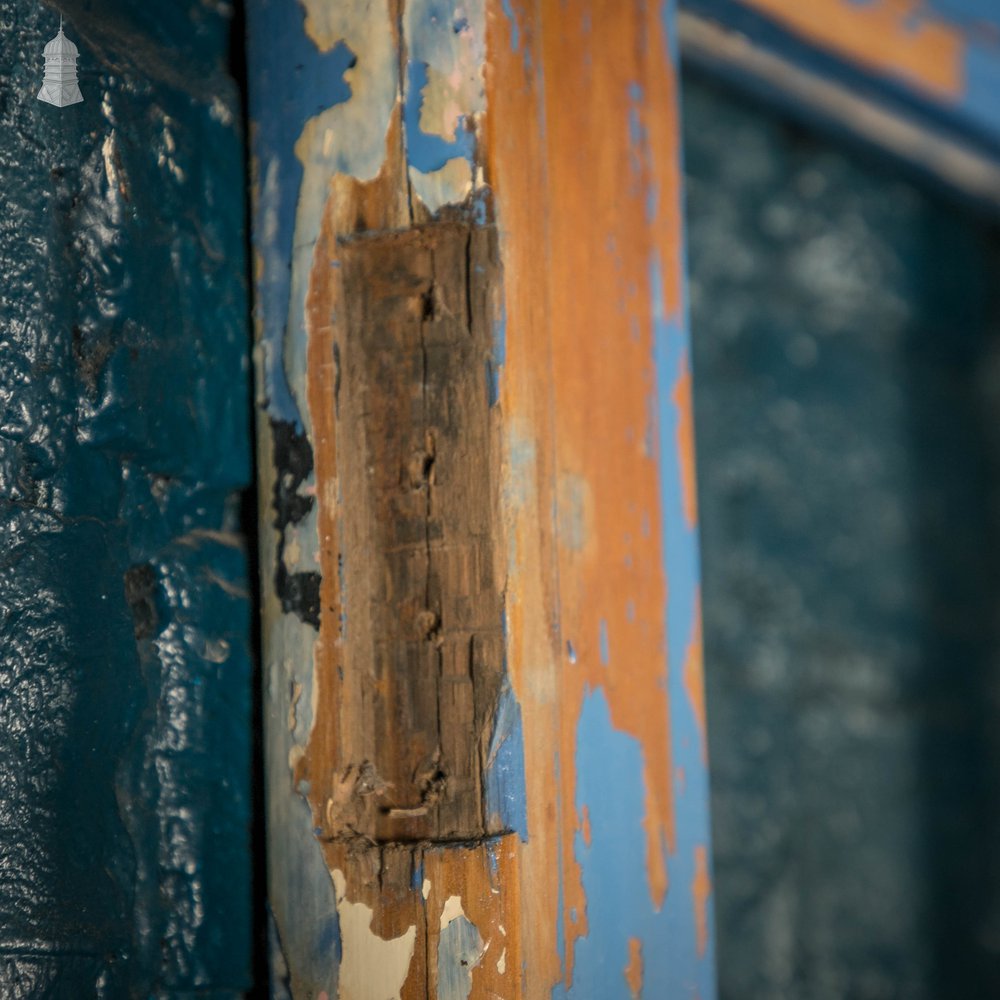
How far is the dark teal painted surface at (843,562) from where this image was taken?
4.64 feet

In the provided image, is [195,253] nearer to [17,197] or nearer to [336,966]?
[17,197]

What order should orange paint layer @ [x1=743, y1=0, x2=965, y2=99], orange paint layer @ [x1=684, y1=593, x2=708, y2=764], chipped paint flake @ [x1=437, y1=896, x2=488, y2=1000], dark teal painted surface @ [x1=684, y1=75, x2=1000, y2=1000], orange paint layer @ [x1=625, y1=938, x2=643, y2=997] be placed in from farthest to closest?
1. dark teal painted surface @ [x1=684, y1=75, x2=1000, y2=1000]
2. orange paint layer @ [x1=743, y1=0, x2=965, y2=99]
3. orange paint layer @ [x1=684, y1=593, x2=708, y2=764]
4. orange paint layer @ [x1=625, y1=938, x2=643, y2=997]
5. chipped paint flake @ [x1=437, y1=896, x2=488, y2=1000]

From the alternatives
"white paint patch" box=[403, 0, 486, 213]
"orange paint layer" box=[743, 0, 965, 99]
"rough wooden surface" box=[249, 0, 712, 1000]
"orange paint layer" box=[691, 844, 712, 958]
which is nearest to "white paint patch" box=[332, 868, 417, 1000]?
"rough wooden surface" box=[249, 0, 712, 1000]

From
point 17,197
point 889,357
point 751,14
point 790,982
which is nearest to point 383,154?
point 17,197

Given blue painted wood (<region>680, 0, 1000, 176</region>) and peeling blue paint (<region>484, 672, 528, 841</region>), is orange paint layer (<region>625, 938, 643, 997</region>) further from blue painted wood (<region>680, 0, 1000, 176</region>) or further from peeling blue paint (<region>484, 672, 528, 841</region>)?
blue painted wood (<region>680, 0, 1000, 176</region>)

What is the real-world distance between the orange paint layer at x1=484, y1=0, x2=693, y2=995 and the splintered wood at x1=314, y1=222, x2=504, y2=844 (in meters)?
0.02

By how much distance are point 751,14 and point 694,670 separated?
67 cm

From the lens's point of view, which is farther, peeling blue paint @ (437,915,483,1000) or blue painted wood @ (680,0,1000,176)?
blue painted wood @ (680,0,1000,176)

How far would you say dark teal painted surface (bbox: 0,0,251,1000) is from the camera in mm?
516

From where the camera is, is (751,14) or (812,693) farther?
(812,693)

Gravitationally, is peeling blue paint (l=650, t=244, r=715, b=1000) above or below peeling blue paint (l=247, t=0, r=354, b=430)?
below

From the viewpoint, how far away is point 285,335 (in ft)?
1.86

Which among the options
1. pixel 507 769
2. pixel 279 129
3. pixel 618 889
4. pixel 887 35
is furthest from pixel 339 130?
pixel 887 35

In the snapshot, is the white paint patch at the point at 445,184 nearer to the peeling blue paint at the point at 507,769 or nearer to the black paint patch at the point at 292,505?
the black paint patch at the point at 292,505
